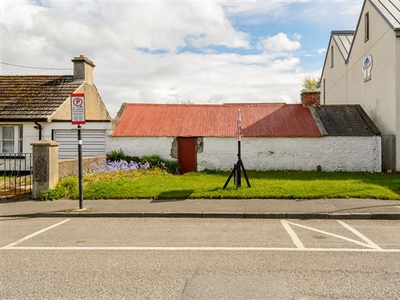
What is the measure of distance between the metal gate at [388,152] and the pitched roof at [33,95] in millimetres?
17903

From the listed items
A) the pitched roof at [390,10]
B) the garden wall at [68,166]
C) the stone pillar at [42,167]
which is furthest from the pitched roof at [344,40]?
the stone pillar at [42,167]

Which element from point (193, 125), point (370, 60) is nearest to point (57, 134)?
point (193, 125)

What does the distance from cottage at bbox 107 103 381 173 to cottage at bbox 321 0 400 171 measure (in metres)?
0.70

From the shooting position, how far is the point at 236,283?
4.66 metres

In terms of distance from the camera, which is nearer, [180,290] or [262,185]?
[180,290]

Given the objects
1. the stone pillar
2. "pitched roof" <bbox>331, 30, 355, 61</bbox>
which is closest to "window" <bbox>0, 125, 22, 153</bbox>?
the stone pillar

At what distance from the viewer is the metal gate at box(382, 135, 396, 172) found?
17.4 meters

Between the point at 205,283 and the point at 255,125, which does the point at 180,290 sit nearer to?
the point at 205,283

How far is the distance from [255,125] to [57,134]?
11.1 meters

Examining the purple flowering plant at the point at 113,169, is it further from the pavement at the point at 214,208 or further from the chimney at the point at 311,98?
the chimney at the point at 311,98

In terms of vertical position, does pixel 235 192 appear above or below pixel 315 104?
below

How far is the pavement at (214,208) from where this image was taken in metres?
9.02

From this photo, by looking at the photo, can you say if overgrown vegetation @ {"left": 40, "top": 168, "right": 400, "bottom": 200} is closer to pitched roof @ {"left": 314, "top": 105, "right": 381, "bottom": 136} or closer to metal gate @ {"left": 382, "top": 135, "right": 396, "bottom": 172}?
metal gate @ {"left": 382, "top": 135, "right": 396, "bottom": 172}

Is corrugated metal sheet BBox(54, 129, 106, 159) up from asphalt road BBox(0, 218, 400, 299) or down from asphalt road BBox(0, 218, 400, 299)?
up
